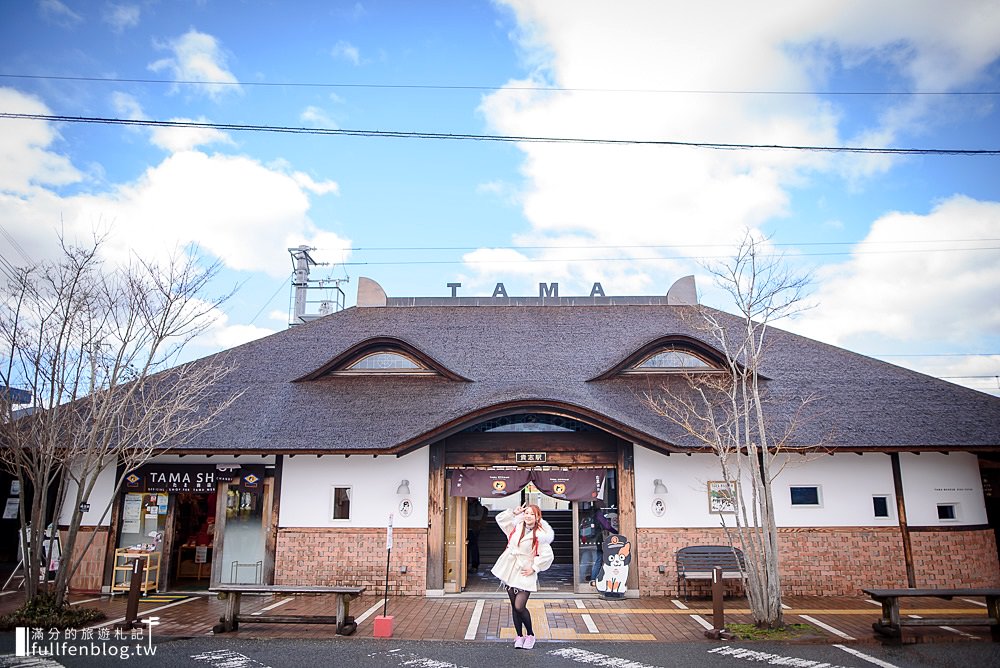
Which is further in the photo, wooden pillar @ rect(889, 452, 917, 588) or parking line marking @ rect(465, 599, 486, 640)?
wooden pillar @ rect(889, 452, 917, 588)

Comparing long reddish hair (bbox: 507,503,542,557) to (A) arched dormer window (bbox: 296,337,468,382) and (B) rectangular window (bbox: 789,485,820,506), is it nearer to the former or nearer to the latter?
(A) arched dormer window (bbox: 296,337,468,382)

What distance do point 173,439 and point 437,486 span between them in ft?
16.8

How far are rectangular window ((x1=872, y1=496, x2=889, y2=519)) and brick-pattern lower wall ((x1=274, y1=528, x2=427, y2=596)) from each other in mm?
8636

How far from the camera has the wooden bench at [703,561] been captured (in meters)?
11.1

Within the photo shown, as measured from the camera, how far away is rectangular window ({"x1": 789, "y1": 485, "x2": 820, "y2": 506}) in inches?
463

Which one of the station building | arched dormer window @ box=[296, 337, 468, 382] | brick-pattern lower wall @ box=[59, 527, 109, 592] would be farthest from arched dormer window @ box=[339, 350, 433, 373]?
brick-pattern lower wall @ box=[59, 527, 109, 592]

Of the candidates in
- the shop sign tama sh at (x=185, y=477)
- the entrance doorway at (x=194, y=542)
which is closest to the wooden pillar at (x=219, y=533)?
the shop sign tama sh at (x=185, y=477)

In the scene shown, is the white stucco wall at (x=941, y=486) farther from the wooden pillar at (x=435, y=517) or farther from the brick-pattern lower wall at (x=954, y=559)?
the wooden pillar at (x=435, y=517)

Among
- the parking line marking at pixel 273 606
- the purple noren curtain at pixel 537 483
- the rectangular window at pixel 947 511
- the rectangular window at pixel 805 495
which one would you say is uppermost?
the purple noren curtain at pixel 537 483

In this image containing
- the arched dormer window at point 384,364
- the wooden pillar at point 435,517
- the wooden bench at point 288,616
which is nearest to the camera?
the wooden bench at point 288,616

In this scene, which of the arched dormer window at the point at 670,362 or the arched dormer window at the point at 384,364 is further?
the arched dormer window at the point at 384,364

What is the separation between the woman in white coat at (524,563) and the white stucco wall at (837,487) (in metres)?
4.18

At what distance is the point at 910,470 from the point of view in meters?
11.9

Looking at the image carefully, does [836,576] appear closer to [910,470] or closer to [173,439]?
[910,470]
